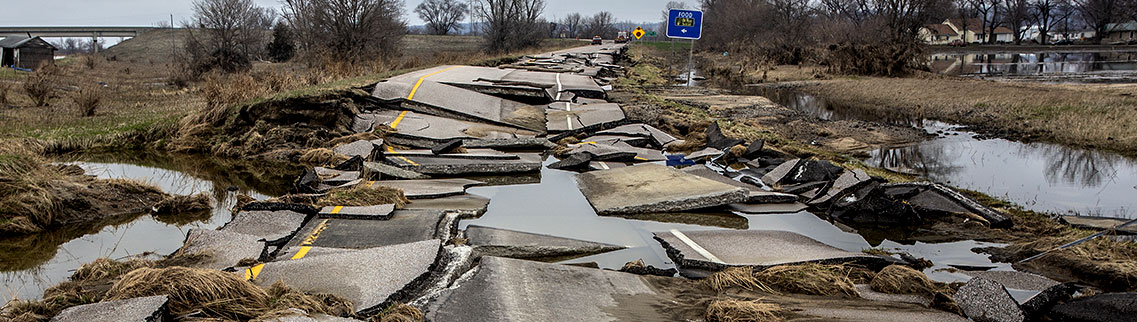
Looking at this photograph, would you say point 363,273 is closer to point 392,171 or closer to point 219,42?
point 392,171

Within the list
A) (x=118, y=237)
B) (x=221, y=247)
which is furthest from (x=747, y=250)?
(x=118, y=237)

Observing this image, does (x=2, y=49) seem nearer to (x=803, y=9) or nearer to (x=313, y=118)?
(x=313, y=118)

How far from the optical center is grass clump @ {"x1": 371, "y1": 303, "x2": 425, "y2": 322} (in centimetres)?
419

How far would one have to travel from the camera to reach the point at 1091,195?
881cm

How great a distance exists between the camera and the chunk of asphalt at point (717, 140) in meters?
11.3

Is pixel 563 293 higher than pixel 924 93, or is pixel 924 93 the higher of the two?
pixel 924 93

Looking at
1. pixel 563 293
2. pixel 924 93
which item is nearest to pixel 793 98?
pixel 924 93

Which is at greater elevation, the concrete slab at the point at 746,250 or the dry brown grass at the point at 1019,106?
the dry brown grass at the point at 1019,106

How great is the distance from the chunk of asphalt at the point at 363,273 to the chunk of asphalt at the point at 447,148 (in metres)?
5.21


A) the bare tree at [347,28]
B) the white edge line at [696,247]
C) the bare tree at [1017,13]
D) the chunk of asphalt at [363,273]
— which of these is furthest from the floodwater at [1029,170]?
the bare tree at [1017,13]

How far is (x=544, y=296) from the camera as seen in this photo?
466cm

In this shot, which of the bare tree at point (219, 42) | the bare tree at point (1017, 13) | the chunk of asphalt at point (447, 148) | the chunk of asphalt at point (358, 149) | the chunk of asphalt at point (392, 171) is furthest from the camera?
the bare tree at point (1017, 13)

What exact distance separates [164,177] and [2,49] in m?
42.5

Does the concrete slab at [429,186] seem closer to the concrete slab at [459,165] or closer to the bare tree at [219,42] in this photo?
the concrete slab at [459,165]
